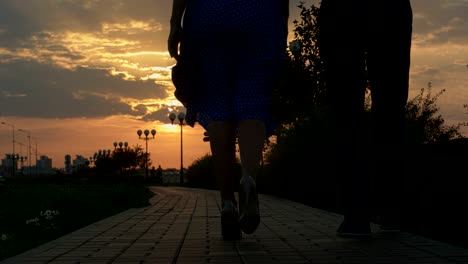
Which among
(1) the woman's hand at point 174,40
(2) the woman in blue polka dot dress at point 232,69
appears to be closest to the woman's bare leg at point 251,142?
(2) the woman in blue polka dot dress at point 232,69

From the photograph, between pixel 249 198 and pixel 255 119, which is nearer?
pixel 249 198

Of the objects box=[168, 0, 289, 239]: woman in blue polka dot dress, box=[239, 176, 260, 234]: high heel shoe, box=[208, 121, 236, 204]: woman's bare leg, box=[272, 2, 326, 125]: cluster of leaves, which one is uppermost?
box=[272, 2, 326, 125]: cluster of leaves

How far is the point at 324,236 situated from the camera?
5293 millimetres

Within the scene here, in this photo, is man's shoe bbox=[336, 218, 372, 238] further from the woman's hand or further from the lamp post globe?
the lamp post globe

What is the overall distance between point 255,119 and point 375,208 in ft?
3.96

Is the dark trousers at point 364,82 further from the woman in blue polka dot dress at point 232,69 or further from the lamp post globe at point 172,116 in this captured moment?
the lamp post globe at point 172,116

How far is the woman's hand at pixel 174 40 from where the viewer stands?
203 inches

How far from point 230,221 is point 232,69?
1.05m

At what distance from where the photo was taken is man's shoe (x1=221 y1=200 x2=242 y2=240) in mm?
4852

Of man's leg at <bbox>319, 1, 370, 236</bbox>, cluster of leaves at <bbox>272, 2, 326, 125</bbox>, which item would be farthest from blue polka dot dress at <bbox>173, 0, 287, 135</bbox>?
cluster of leaves at <bbox>272, 2, 326, 125</bbox>

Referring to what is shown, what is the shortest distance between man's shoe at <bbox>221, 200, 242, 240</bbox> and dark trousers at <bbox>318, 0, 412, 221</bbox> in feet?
2.52

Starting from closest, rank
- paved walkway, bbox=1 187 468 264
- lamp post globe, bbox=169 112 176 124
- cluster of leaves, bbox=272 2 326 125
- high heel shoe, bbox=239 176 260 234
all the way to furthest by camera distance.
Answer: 1. paved walkway, bbox=1 187 468 264
2. high heel shoe, bbox=239 176 260 234
3. cluster of leaves, bbox=272 2 326 125
4. lamp post globe, bbox=169 112 176 124

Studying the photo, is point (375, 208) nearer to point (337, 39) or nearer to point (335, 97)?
point (335, 97)

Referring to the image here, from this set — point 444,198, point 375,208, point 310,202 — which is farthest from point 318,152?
point 375,208
